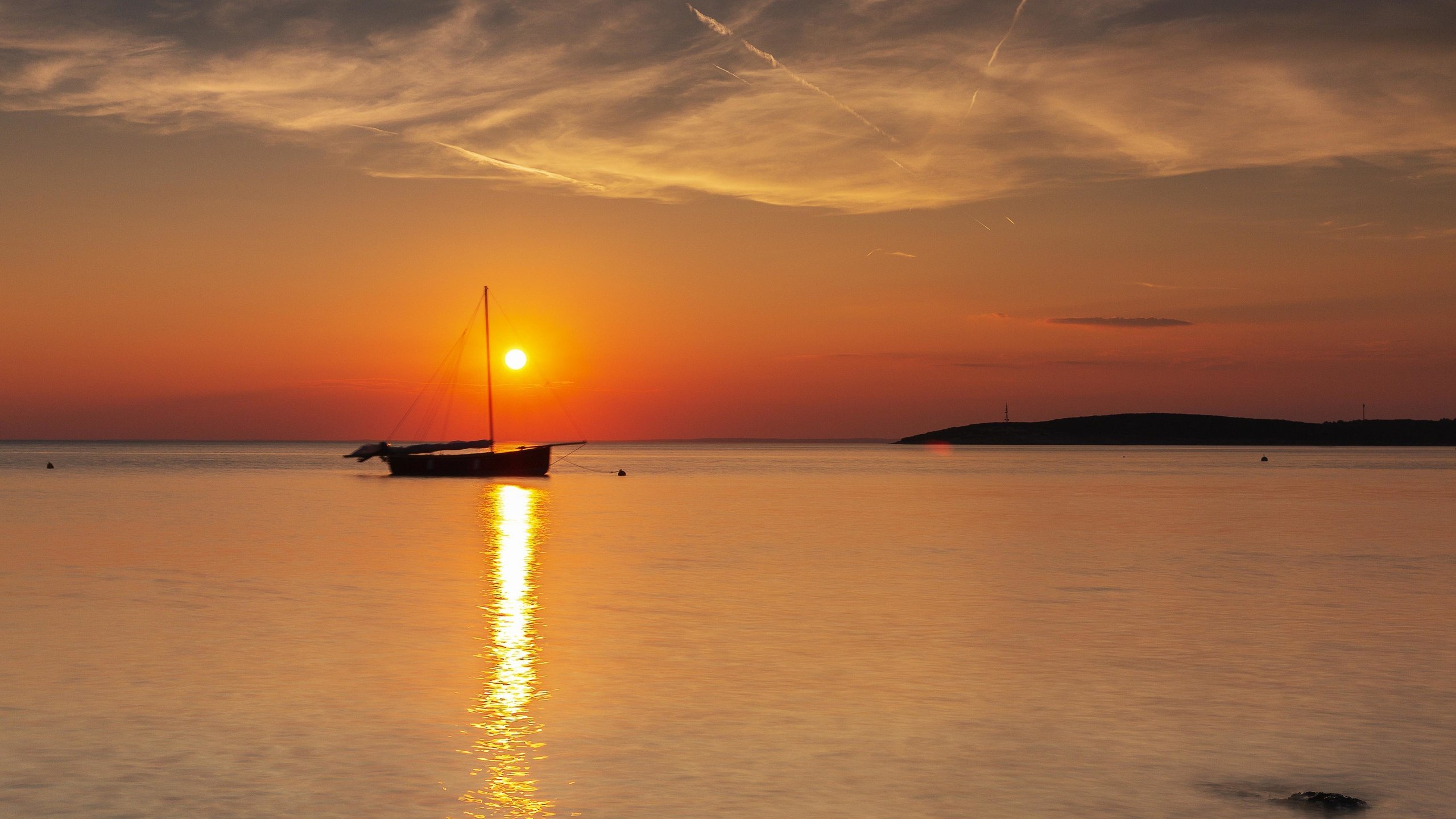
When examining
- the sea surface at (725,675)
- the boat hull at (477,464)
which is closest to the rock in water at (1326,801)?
the sea surface at (725,675)

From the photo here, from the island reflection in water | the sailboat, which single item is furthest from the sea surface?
the sailboat

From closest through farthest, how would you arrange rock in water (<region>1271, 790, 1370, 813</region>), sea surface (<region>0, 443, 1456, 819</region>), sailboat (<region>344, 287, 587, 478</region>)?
rock in water (<region>1271, 790, 1370, 813</region>)
sea surface (<region>0, 443, 1456, 819</region>)
sailboat (<region>344, 287, 587, 478</region>)


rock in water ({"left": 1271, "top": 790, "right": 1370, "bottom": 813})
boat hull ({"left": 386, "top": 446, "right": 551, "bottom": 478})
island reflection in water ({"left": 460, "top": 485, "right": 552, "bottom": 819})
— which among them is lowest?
rock in water ({"left": 1271, "top": 790, "right": 1370, "bottom": 813})

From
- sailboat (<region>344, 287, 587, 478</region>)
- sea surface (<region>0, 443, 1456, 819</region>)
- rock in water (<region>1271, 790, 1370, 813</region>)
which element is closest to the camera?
rock in water (<region>1271, 790, 1370, 813</region>)

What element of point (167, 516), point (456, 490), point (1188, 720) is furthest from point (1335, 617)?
point (456, 490)

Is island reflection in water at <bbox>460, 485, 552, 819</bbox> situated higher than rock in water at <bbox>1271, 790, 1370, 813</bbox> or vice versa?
island reflection in water at <bbox>460, 485, 552, 819</bbox>

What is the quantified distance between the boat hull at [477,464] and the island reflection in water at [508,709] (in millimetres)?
77752

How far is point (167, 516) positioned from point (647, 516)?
2258 centimetres

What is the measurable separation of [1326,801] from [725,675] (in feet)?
28.7

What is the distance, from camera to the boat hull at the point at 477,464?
367 ft

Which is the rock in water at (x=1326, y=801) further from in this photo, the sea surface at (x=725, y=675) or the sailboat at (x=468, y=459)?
the sailboat at (x=468, y=459)

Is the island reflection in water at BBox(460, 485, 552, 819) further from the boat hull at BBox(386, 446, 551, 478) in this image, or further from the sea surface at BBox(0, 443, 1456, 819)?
the boat hull at BBox(386, 446, 551, 478)

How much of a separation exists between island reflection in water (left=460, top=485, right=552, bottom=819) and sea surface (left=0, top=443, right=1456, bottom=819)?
0.08 meters

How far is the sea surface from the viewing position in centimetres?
1217
